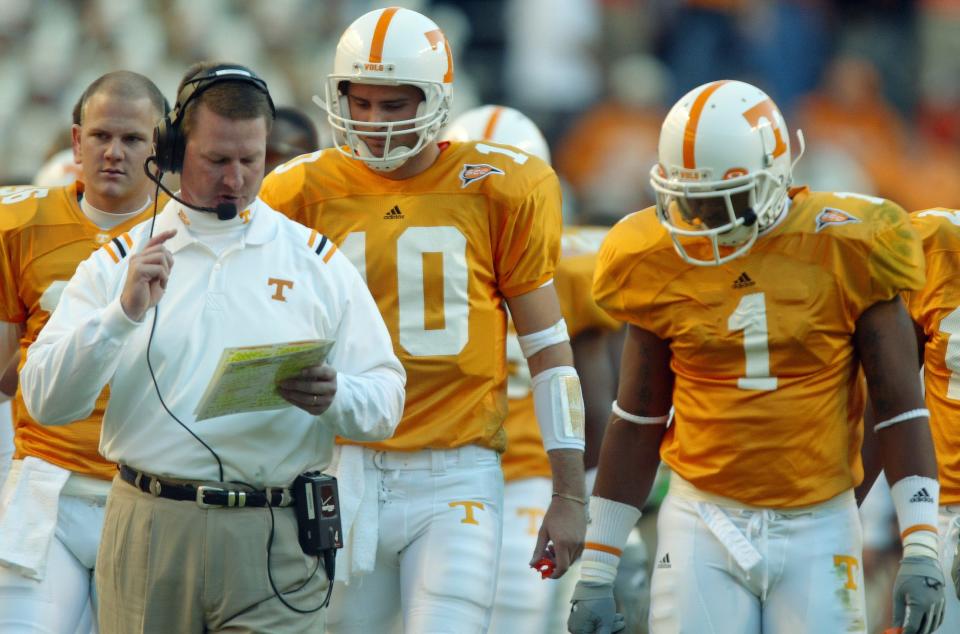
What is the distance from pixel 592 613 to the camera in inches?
167

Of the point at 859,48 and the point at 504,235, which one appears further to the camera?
the point at 859,48

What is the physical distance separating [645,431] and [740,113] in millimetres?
829

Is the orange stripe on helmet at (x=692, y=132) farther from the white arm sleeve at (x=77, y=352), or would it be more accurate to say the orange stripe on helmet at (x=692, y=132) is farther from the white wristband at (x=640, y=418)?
the white arm sleeve at (x=77, y=352)

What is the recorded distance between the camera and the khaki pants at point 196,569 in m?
3.45

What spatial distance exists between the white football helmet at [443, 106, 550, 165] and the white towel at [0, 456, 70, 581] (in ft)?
7.22

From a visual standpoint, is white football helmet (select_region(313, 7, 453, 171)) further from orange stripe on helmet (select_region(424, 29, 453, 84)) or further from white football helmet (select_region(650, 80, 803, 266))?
white football helmet (select_region(650, 80, 803, 266))

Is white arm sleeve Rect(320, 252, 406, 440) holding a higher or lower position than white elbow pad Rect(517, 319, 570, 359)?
higher

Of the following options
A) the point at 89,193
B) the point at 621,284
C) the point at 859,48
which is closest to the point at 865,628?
the point at 621,284

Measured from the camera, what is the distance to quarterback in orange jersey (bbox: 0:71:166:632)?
14.4 feet

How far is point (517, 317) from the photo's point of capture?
442 centimetres

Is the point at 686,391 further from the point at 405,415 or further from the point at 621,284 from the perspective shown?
the point at 405,415

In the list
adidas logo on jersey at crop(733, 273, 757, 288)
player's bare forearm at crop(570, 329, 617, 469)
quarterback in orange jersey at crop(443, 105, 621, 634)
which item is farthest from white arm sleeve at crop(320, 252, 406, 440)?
player's bare forearm at crop(570, 329, 617, 469)

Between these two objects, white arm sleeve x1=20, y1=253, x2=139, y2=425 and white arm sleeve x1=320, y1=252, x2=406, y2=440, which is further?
white arm sleeve x1=320, y1=252, x2=406, y2=440

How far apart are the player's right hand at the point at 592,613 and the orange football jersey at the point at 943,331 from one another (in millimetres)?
1102
